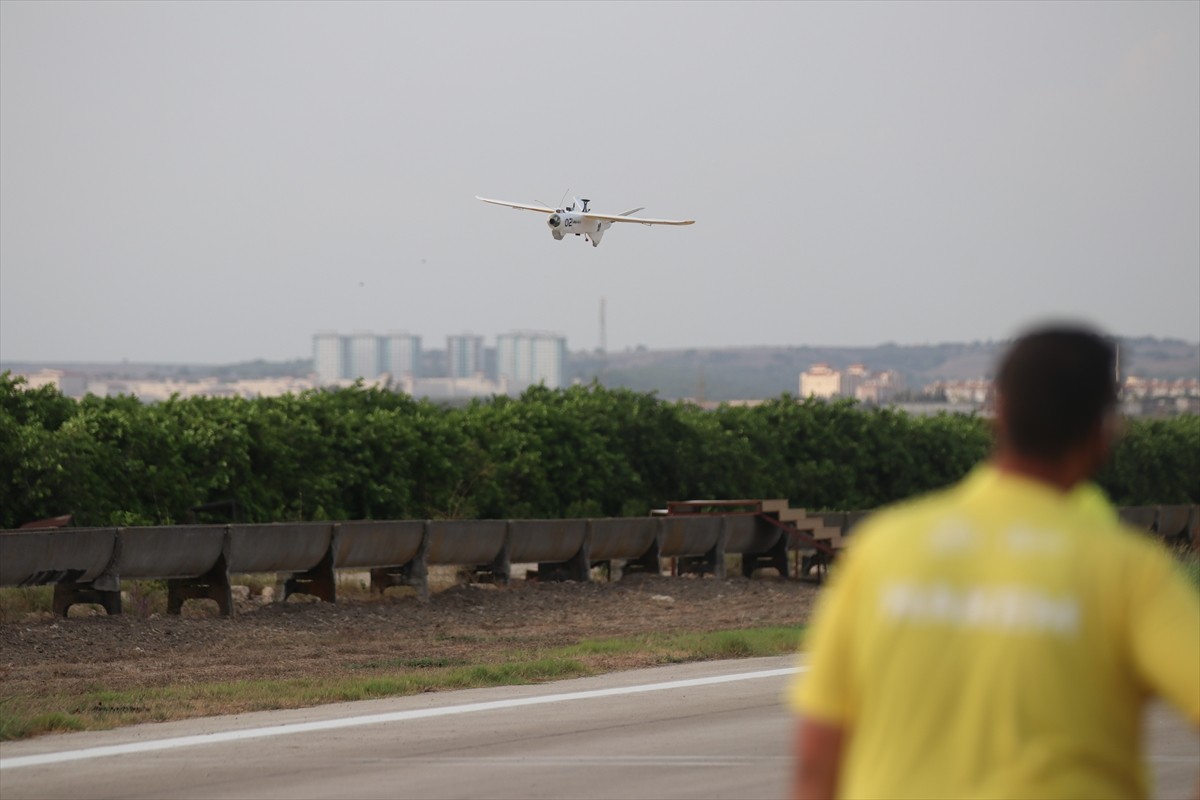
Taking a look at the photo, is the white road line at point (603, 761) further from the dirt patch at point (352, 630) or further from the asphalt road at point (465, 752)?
the dirt patch at point (352, 630)

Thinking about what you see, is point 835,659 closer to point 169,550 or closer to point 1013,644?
point 1013,644

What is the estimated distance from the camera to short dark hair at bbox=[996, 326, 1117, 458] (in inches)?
141

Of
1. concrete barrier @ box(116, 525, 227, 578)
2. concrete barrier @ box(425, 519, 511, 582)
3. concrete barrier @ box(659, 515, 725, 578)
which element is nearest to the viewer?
concrete barrier @ box(116, 525, 227, 578)

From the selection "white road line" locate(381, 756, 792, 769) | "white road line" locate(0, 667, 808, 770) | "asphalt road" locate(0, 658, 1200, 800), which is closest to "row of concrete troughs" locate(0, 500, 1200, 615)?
"asphalt road" locate(0, 658, 1200, 800)

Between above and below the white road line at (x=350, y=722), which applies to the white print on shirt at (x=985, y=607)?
above

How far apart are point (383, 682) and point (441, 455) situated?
20.4 metres

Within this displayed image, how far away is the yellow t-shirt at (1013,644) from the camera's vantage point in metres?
3.36

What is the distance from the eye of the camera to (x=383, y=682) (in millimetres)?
15461

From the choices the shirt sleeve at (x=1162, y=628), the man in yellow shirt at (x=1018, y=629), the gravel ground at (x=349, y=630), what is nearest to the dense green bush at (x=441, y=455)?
the gravel ground at (x=349, y=630)

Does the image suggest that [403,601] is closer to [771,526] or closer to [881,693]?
[771,526]

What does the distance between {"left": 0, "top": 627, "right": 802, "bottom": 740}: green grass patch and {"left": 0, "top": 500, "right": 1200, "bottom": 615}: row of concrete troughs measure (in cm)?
469

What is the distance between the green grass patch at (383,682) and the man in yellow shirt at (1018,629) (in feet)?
33.3

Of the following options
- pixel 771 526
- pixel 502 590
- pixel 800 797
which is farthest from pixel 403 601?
pixel 800 797

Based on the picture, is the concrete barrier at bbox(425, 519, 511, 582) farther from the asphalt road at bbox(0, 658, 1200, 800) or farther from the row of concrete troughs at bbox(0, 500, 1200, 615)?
the asphalt road at bbox(0, 658, 1200, 800)
